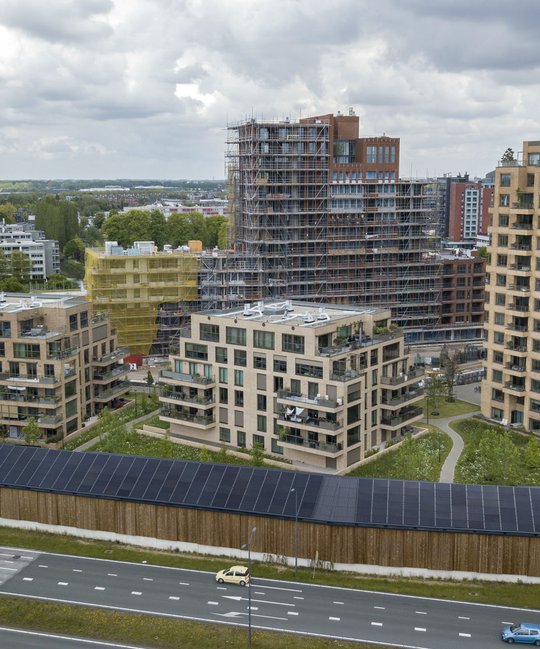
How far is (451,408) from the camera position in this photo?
9400 cm

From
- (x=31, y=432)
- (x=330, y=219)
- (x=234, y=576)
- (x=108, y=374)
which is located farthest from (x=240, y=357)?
(x=330, y=219)

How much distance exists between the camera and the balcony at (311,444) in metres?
71.4

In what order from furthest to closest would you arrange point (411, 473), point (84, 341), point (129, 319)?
point (129, 319) → point (84, 341) → point (411, 473)

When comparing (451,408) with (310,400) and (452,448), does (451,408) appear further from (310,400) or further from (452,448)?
(310,400)

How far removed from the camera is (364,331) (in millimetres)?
80562

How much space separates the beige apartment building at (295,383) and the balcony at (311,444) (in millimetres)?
87

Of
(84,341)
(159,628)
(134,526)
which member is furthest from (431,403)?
(159,628)

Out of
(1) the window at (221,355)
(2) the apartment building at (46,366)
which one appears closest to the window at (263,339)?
(1) the window at (221,355)

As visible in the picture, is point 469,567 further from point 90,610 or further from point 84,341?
point 84,341

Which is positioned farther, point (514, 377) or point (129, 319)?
point (129, 319)

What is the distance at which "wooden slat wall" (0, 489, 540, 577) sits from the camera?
52.4 m

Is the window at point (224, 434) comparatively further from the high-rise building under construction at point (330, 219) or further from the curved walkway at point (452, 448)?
the high-rise building under construction at point (330, 219)

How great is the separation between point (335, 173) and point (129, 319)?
36848 millimetres

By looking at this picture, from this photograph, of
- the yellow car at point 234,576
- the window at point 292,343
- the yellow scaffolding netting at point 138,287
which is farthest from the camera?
the yellow scaffolding netting at point 138,287
